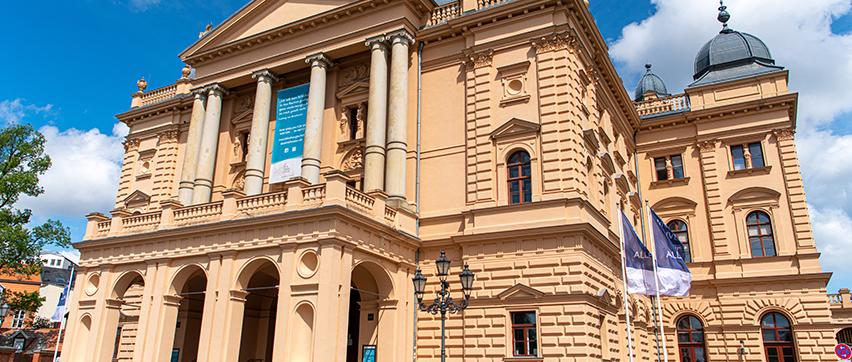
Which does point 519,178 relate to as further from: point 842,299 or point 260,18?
point 842,299

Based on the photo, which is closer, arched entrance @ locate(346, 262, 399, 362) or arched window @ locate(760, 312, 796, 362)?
arched entrance @ locate(346, 262, 399, 362)

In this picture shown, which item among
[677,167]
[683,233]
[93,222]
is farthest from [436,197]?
[677,167]

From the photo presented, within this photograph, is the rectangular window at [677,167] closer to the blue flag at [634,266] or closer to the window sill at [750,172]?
the window sill at [750,172]

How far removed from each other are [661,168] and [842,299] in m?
16.5

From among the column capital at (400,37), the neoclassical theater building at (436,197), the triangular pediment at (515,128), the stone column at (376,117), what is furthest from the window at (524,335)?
the column capital at (400,37)

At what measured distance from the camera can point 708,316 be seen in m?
31.6

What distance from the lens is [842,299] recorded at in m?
40.9

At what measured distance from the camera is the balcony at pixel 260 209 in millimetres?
20734

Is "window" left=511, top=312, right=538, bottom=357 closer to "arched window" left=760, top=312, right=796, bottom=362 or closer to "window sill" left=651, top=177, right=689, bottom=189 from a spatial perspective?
"arched window" left=760, top=312, right=796, bottom=362

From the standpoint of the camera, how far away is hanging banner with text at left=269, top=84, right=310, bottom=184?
27.1 meters

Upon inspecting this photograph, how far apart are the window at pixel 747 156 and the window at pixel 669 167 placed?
2673 millimetres

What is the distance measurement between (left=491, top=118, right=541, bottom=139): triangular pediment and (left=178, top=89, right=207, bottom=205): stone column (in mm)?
14535

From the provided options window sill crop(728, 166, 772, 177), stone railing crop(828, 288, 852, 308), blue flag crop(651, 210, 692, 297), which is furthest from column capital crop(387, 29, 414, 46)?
stone railing crop(828, 288, 852, 308)

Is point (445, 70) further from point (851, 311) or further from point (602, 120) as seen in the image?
point (851, 311)
